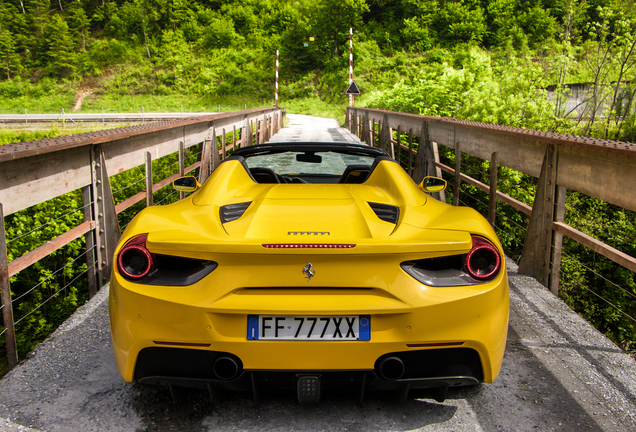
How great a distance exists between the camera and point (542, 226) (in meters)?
4.23

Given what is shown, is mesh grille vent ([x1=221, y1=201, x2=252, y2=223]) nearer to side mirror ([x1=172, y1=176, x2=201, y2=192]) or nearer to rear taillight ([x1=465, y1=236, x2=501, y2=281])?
side mirror ([x1=172, y1=176, x2=201, y2=192])

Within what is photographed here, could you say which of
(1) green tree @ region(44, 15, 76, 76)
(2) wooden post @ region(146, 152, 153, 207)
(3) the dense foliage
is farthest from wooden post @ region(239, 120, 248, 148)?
(1) green tree @ region(44, 15, 76, 76)

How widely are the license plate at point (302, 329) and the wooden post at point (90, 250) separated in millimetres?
2436

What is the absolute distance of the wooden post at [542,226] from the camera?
4.13 meters

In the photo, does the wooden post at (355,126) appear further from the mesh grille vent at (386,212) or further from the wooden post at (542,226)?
the mesh grille vent at (386,212)

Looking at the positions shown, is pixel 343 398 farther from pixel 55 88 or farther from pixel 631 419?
pixel 55 88

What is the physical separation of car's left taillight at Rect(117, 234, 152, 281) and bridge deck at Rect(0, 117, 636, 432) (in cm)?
64

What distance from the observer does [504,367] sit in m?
2.79

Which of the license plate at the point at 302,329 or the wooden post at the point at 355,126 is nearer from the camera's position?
the license plate at the point at 302,329

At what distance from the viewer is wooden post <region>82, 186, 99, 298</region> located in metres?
4.04

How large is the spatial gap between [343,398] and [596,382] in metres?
1.24

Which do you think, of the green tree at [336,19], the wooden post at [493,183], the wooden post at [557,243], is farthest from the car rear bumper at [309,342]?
the green tree at [336,19]

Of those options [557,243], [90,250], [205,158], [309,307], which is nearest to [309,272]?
[309,307]

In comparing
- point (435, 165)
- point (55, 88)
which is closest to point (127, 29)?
point (55, 88)
